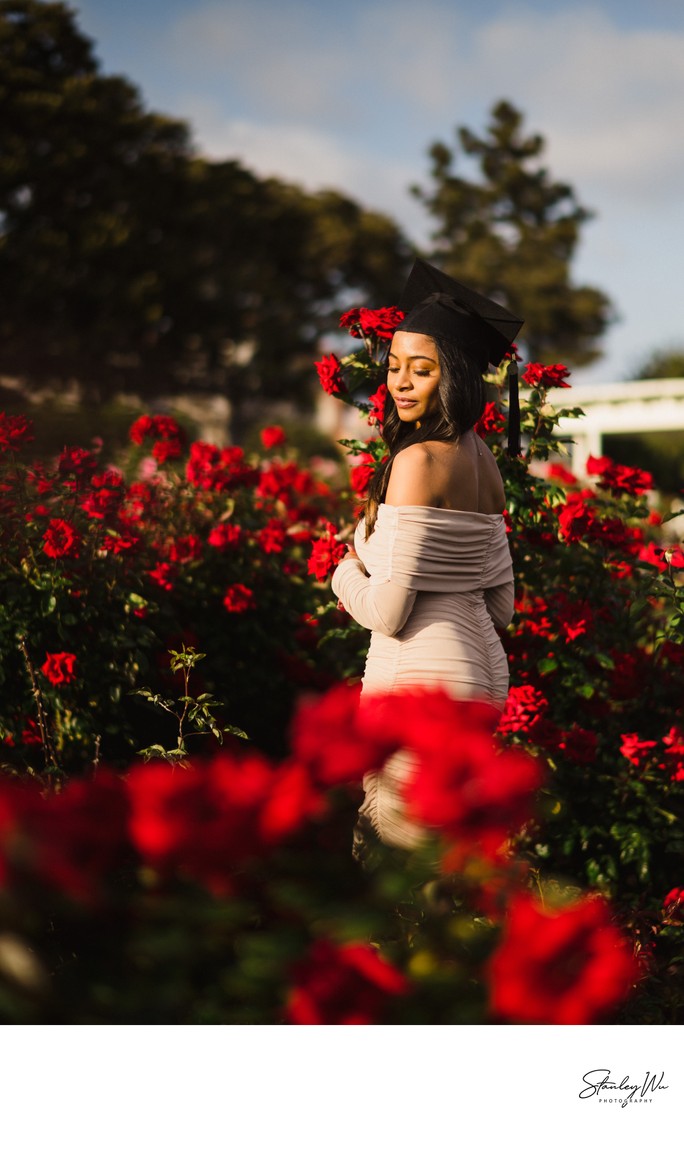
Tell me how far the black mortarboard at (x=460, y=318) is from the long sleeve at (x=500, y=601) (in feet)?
1.61

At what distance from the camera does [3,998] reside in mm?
901

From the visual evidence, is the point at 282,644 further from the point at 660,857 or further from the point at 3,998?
the point at 3,998

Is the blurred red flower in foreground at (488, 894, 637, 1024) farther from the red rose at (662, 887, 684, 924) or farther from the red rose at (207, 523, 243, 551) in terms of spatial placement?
the red rose at (207, 523, 243, 551)

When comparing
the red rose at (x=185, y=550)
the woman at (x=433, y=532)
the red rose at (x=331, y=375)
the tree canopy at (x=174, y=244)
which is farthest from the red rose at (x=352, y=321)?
the tree canopy at (x=174, y=244)

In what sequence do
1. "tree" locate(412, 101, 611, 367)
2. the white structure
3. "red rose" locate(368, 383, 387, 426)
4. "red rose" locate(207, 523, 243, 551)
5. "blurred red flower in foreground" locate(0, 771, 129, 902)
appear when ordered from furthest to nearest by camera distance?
"tree" locate(412, 101, 611, 367)
the white structure
"red rose" locate(207, 523, 243, 551)
"red rose" locate(368, 383, 387, 426)
"blurred red flower in foreground" locate(0, 771, 129, 902)

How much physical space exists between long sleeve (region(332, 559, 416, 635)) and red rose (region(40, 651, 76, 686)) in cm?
95

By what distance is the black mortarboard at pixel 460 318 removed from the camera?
2137mm

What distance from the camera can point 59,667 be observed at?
2.74 metres

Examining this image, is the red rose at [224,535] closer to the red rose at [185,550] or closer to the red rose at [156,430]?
the red rose at [185,550]

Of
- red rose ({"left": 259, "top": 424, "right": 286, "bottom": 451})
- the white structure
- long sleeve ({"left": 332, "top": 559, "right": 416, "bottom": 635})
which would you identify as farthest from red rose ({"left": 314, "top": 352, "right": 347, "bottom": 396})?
the white structure

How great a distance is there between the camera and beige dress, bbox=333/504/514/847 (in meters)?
2.02
